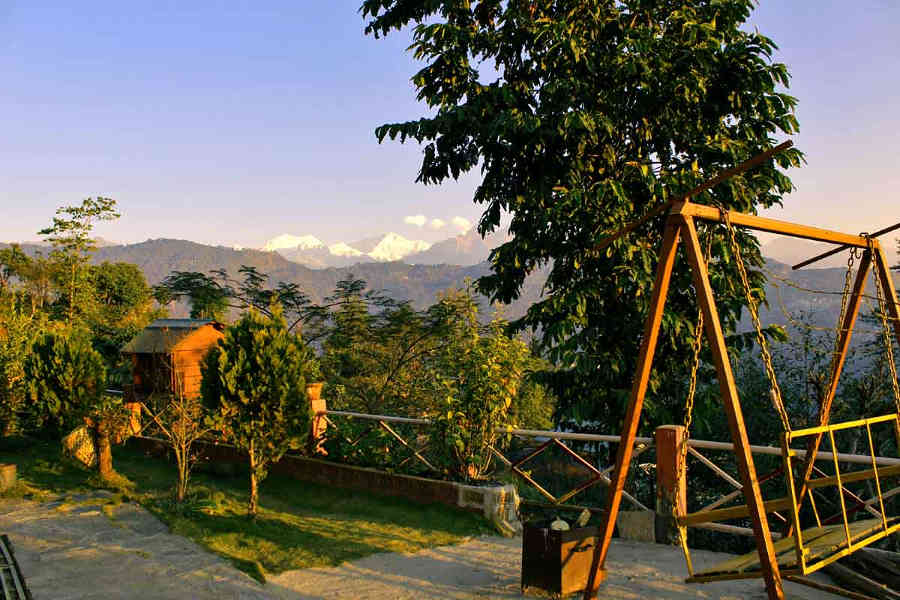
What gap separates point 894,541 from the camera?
11.6 m

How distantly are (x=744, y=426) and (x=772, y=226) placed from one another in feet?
5.56

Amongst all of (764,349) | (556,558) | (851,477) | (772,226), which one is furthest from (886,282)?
(556,558)

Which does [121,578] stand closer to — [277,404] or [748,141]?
[277,404]

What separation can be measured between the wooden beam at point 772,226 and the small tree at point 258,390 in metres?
6.75

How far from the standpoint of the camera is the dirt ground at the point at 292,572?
263 inches

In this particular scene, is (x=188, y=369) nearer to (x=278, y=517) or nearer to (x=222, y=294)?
(x=278, y=517)

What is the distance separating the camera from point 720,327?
550cm

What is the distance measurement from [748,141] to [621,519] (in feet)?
26.7

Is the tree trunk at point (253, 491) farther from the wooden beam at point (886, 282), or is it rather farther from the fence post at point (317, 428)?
the wooden beam at point (886, 282)

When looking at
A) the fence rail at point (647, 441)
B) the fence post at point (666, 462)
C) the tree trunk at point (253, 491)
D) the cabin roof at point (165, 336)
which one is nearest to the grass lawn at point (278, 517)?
the tree trunk at point (253, 491)

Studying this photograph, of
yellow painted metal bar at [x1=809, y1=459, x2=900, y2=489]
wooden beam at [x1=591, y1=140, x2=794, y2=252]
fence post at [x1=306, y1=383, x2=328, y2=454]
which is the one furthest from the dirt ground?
wooden beam at [x1=591, y1=140, x2=794, y2=252]

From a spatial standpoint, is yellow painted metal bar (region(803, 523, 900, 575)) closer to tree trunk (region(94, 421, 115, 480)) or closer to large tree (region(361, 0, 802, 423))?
large tree (region(361, 0, 802, 423))

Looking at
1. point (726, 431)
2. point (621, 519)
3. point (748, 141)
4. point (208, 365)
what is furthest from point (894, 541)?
point (208, 365)

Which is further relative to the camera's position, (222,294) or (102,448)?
(222,294)
